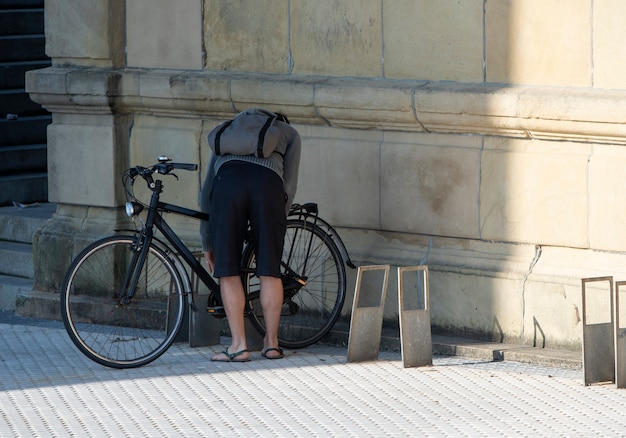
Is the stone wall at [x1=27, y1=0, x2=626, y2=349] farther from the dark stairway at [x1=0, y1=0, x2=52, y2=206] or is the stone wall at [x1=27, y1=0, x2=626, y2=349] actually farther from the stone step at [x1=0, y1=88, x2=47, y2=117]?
the stone step at [x1=0, y1=88, x2=47, y2=117]

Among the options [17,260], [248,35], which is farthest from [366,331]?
[17,260]

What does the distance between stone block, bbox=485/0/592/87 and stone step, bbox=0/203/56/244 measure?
404cm

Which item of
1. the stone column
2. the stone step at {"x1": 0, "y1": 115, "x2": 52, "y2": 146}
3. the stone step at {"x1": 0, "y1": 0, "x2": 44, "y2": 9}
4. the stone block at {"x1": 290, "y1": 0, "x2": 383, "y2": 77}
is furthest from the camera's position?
the stone step at {"x1": 0, "y1": 0, "x2": 44, "y2": 9}

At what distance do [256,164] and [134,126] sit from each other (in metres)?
2.07

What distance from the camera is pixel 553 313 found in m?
8.39

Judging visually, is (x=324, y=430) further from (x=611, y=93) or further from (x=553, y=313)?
(x=611, y=93)

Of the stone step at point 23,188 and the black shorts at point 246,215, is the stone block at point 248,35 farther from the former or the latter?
the stone step at point 23,188

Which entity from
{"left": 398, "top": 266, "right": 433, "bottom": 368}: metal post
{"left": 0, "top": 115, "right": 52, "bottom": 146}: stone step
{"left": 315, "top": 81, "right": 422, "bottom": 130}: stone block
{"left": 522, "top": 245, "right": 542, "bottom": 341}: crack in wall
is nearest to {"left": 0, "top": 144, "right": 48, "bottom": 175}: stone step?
{"left": 0, "top": 115, "right": 52, "bottom": 146}: stone step

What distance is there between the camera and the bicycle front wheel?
8.31 meters

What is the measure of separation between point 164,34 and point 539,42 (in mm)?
2762

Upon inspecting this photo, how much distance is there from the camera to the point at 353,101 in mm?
8984

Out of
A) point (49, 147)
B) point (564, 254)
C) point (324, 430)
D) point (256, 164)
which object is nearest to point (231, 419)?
point (324, 430)

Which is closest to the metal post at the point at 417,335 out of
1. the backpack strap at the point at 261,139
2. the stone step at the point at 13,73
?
the backpack strap at the point at 261,139

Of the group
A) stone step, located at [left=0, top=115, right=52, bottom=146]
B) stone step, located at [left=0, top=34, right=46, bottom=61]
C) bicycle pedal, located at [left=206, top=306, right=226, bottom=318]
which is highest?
stone step, located at [left=0, top=34, right=46, bottom=61]
